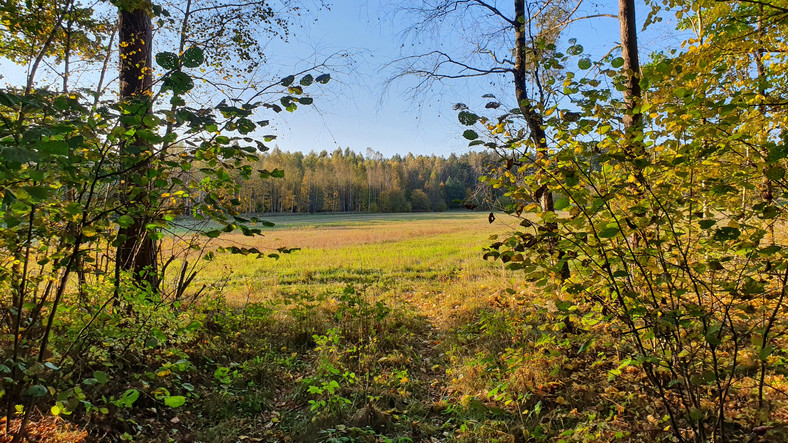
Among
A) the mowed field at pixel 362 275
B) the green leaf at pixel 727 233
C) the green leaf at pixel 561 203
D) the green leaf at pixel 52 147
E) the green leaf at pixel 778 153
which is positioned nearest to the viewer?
the green leaf at pixel 52 147

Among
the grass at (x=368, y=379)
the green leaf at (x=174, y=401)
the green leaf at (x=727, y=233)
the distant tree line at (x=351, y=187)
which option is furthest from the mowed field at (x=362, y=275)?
the distant tree line at (x=351, y=187)

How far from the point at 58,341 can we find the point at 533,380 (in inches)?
155

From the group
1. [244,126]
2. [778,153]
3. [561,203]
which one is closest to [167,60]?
[244,126]

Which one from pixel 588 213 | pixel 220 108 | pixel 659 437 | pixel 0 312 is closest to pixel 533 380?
pixel 659 437

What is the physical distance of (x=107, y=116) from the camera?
181cm

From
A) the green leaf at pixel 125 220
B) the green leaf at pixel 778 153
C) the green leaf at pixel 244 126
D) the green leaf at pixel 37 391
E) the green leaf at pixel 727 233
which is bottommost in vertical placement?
the green leaf at pixel 37 391

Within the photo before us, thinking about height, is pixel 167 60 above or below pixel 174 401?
above

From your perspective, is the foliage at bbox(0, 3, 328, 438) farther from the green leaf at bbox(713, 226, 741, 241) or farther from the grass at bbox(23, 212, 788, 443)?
the green leaf at bbox(713, 226, 741, 241)

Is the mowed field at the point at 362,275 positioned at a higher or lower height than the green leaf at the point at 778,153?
lower

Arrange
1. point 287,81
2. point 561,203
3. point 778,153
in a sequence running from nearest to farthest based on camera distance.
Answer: point 778,153 < point 561,203 < point 287,81

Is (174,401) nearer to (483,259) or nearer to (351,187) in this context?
(483,259)

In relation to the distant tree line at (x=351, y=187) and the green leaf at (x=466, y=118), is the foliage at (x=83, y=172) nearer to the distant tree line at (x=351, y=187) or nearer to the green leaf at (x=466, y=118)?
the green leaf at (x=466, y=118)

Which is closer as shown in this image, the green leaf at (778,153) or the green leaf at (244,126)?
the green leaf at (778,153)

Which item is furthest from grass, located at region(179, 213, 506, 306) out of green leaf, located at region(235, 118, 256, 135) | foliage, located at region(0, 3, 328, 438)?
green leaf, located at region(235, 118, 256, 135)
